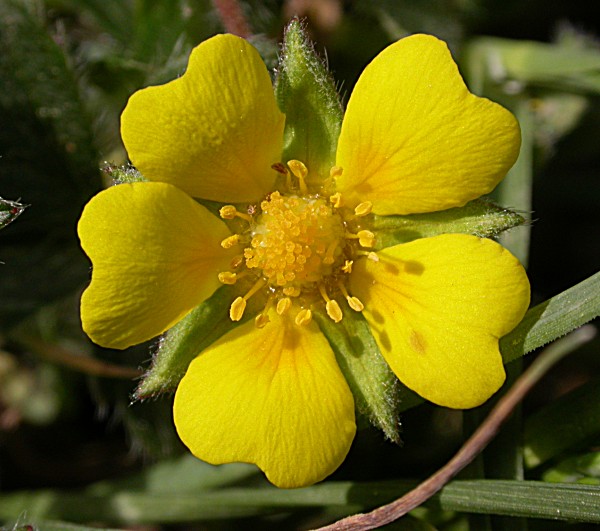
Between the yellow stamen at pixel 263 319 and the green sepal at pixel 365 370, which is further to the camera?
the yellow stamen at pixel 263 319

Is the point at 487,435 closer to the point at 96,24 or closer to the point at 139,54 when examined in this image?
the point at 139,54

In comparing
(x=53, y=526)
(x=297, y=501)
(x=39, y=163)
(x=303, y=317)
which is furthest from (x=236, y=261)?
(x=39, y=163)

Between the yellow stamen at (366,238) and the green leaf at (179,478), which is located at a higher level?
the yellow stamen at (366,238)

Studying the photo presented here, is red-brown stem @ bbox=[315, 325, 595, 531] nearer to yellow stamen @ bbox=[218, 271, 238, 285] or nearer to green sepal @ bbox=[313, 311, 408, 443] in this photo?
green sepal @ bbox=[313, 311, 408, 443]

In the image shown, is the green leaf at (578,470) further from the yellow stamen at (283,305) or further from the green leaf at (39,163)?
the green leaf at (39,163)

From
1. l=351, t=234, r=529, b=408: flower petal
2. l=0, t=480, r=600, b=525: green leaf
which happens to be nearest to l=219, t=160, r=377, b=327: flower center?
l=351, t=234, r=529, b=408: flower petal

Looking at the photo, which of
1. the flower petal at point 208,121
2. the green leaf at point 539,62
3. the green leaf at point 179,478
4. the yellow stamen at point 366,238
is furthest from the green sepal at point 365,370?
the green leaf at point 539,62

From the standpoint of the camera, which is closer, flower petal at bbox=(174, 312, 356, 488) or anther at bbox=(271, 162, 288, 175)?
flower petal at bbox=(174, 312, 356, 488)
